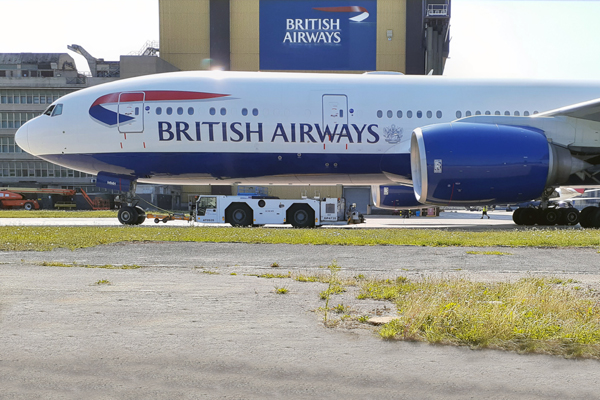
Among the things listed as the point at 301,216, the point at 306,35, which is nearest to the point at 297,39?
the point at 306,35

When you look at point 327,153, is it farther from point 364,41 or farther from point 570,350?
point 364,41

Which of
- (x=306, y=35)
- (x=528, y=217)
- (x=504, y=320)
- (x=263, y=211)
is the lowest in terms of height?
(x=528, y=217)

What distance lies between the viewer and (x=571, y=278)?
7.10m

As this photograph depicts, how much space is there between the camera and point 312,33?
5947 centimetres

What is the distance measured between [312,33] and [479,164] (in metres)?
45.9

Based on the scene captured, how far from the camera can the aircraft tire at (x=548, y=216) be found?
22411 millimetres

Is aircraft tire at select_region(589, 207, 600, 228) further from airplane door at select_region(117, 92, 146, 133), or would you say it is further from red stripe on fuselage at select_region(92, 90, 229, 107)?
airplane door at select_region(117, 92, 146, 133)

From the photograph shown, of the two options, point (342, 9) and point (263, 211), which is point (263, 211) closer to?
point (263, 211)

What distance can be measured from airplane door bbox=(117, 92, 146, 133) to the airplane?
37 millimetres

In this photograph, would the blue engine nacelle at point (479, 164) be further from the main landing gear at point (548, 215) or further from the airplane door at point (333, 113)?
the main landing gear at point (548, 215)

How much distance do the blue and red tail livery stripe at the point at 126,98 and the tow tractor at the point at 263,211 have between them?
4.30 metres

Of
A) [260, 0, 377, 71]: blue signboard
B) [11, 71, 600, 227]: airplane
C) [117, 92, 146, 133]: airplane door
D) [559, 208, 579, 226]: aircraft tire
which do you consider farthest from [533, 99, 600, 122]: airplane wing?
[260, 0, 377, 71]: blue signboard

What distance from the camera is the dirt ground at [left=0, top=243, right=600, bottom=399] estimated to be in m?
3.25

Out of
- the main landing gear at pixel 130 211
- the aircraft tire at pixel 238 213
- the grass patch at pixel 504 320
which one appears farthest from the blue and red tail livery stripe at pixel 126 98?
the grass patch at pixel 504 320
